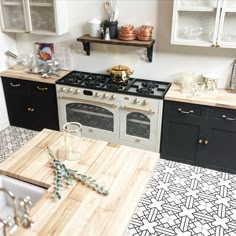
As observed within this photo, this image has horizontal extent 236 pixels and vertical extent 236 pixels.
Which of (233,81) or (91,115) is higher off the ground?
(233,81)

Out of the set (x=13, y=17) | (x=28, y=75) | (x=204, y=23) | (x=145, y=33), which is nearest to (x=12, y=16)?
(x=13, y=17)

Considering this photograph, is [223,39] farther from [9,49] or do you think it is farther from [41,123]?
[9,49]

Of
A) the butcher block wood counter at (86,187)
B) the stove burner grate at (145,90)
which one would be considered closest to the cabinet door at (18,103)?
the stove burner grate at (145,90)

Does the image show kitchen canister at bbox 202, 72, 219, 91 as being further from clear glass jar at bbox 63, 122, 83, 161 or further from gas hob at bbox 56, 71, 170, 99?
clear glass jar at bbox 63, 122, 83, 161

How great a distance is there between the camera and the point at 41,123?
4.02 m

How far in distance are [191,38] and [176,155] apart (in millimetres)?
1319

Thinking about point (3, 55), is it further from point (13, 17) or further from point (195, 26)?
point (195, 26)

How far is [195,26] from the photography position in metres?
3.16

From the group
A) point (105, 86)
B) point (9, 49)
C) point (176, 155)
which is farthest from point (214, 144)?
point (9, 49)

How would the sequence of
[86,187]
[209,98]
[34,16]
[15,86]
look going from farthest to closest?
[15,86]
[34,16]
[209,98]
[86,187]

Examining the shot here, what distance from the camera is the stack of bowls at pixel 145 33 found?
3.28 metres

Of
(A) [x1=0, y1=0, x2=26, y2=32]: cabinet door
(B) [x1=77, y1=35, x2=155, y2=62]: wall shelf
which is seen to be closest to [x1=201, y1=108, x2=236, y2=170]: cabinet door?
(B) [x1=77, y1=35, x2=155, y2=62]: wall shelf

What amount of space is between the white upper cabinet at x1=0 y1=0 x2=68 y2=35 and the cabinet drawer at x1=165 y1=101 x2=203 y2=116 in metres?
1.60

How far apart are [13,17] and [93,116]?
1.65 meters
